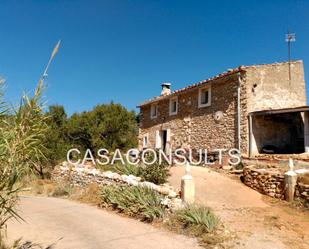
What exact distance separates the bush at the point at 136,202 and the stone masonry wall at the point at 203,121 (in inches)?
287

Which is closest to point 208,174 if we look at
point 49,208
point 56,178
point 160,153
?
point 160,153

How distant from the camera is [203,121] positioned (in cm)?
1708

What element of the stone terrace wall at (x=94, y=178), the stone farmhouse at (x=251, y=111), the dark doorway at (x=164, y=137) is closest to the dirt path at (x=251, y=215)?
the stone terrace wall at (x=94, y=178)

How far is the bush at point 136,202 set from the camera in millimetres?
8050

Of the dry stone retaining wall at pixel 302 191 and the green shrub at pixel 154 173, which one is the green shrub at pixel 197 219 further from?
the green shrub at pixel 154 173

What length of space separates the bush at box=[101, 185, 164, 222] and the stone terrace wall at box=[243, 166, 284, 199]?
147 inches

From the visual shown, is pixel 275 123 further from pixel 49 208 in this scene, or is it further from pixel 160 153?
pixel 49 208

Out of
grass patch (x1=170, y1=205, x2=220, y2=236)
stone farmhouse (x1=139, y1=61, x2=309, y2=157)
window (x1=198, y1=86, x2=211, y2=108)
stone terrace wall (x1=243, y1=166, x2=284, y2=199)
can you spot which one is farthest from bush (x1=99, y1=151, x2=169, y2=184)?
window (x1=198, y1=86, x2=211, y2=108)

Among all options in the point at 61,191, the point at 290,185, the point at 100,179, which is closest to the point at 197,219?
the point at 290,185

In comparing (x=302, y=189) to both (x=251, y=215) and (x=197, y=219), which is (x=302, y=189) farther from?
(x=197, y=219)

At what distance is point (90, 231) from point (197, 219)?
2545 millimetres

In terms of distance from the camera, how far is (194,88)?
17.7 m

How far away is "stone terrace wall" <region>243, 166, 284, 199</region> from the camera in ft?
31.0

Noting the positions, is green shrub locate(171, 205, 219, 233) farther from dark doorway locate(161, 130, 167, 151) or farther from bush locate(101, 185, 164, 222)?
dark doorway locate(161, 130, 167, 151)
